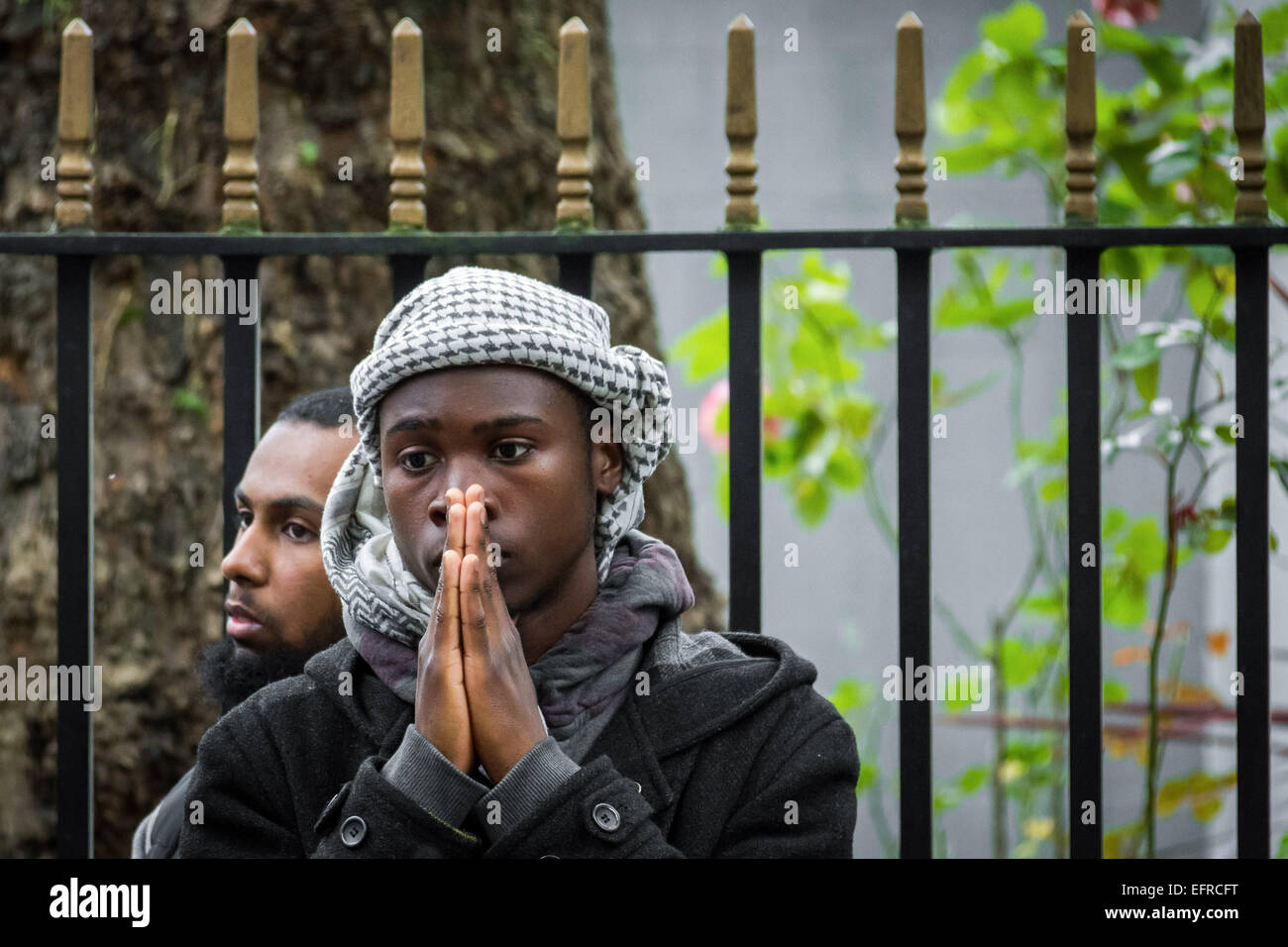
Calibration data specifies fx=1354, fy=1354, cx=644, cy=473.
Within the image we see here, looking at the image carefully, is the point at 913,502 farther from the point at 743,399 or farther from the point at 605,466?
the point at 605,466

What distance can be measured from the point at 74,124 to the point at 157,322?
0.63 metres

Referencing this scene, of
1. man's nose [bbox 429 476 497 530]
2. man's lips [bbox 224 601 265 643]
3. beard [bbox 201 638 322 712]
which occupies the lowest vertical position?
beard [bbox 201 638 322 712]

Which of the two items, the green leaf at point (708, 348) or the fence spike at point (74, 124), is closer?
the fence spike at point (74, 124)

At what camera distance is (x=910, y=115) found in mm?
2211

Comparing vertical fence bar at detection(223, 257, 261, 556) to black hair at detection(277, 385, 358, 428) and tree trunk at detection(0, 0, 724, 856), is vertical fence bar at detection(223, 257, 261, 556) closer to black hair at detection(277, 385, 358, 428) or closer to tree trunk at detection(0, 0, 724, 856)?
black hair at detection(277, 385, 358, 428)

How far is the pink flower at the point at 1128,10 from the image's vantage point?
2.88m

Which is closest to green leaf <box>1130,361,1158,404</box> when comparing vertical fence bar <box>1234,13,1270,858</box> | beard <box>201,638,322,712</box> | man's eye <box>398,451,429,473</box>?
vertical fence bar <box>1234,13,1270,858</box>

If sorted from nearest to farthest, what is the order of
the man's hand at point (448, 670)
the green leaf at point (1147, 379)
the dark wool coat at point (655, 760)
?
the man's hand at point (448, 670) → the dark wool coat at point (655, 760) → the green leaf at point (1147, 379)

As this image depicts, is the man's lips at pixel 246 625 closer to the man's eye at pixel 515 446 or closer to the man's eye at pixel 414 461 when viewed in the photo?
the man's eye at pixel 414 461

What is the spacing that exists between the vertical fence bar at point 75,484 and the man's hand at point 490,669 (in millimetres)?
871

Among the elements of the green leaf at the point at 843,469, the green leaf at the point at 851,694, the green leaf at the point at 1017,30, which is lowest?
the green leaf at the point at 851,694

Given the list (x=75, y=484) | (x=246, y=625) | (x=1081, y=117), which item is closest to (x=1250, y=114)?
(x=1081, y=117)

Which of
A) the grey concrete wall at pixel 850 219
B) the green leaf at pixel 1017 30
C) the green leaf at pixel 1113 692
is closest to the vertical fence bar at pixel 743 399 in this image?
the green leaf at pixel 1017 30

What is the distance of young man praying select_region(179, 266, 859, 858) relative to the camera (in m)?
1.78
